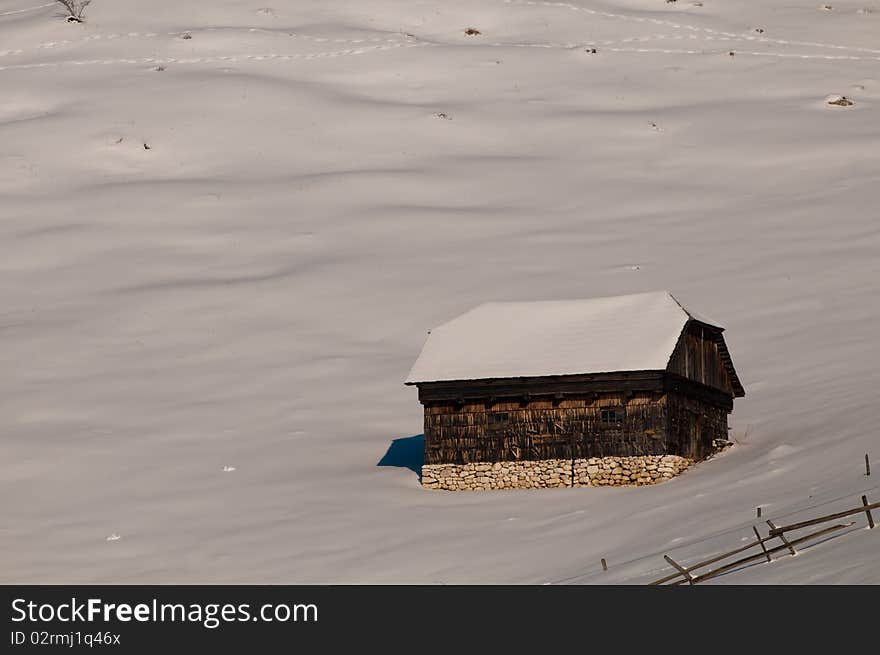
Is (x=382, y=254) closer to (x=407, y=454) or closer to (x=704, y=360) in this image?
(x=407, y=454)

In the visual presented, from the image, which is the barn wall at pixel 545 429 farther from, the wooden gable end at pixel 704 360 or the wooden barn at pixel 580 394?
the wooden gable end at pixel 704 360

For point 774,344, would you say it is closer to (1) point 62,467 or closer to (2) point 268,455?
(2) point 268,455

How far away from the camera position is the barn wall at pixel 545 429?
36.8 meters

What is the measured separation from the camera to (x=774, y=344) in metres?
46.6

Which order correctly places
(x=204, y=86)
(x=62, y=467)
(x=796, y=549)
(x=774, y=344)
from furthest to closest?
(x=204, y=86)
(x=774, y=344)
(x=62, y=467)
(x=796, y=549)

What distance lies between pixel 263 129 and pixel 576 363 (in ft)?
123

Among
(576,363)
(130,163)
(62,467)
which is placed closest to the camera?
(576,363)

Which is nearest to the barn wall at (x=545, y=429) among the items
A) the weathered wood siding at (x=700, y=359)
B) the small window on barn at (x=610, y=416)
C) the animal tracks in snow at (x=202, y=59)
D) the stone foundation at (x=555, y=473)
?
the small window on barn at (x=610, y=416)

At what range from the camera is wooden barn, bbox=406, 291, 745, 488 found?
36.9 metres

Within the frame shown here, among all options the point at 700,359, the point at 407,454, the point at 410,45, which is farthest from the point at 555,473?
the point at 410,45

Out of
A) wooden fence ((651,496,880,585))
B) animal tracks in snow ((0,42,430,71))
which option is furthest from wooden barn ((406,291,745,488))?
animal tracks in snow ((0,42,430,71))

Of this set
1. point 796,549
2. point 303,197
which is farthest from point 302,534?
point 303,197

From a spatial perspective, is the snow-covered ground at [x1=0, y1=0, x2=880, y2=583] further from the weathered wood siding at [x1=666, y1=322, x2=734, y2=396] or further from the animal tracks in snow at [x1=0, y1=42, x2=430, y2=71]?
the weathered wood siding at [x1=666, y1=322, x2=734, y2=396]

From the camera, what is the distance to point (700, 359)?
39.0 m
